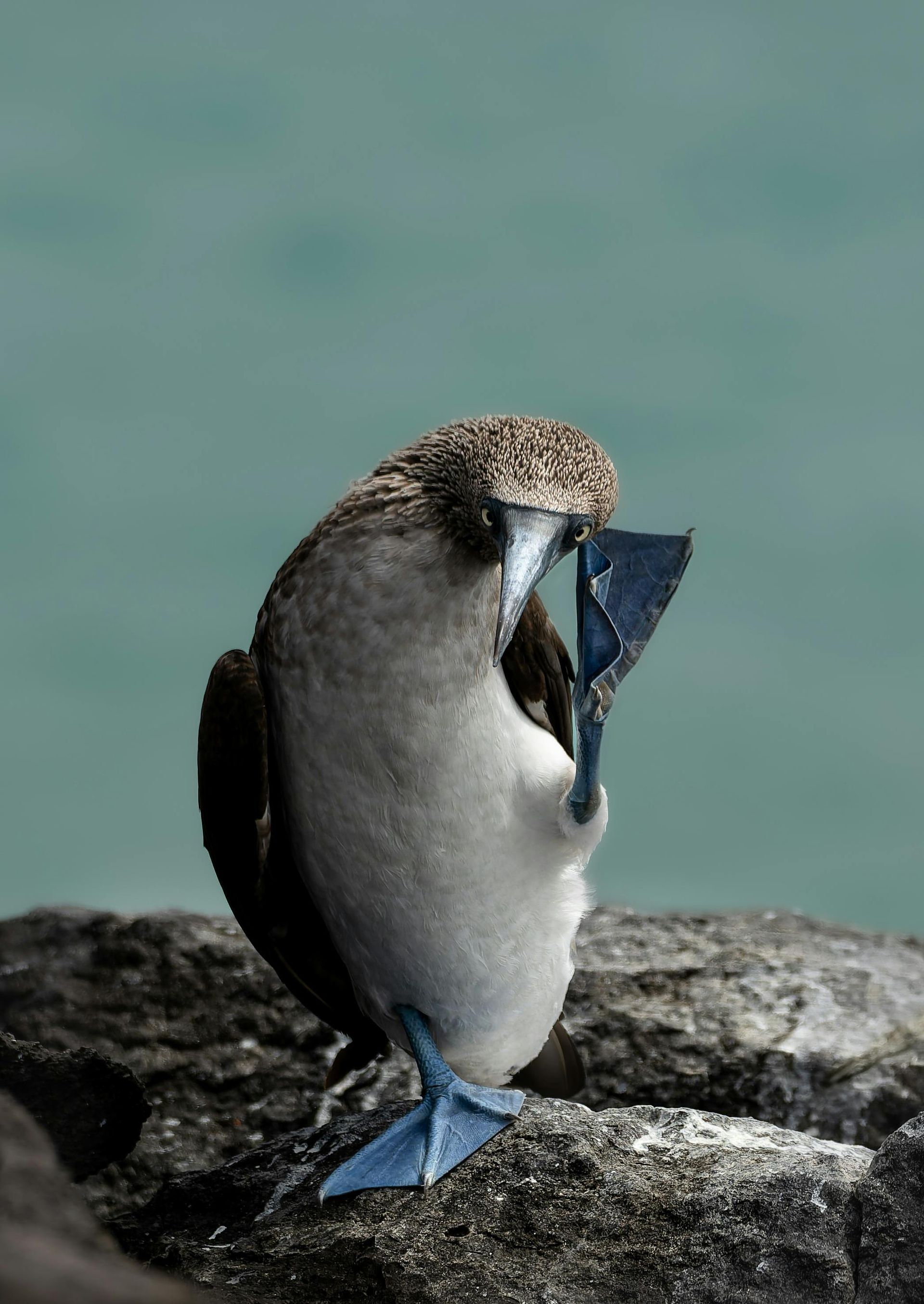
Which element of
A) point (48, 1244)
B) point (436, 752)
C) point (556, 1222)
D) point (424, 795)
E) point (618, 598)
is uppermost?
point (618, 598)

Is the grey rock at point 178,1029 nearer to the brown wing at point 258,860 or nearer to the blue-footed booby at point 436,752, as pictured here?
the brown wing at point 258,860

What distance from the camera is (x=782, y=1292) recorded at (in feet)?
9.09

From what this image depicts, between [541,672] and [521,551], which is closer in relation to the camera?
[521,551]

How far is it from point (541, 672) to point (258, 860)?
0.90 metres

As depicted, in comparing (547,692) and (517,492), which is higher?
(517,492)

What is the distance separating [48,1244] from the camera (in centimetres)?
140

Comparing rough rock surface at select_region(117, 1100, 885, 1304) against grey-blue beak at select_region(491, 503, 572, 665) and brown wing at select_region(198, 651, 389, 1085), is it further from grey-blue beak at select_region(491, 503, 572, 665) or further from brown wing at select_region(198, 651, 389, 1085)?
grey-blue beak at select_region(491, 503, 572, 665)

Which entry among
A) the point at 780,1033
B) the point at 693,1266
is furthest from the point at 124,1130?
the point at 780,1033

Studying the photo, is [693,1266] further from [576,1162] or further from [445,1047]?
[445,1047]

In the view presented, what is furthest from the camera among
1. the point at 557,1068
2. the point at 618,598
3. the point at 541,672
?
the point at 557,1068

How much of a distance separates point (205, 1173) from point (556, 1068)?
117 cm

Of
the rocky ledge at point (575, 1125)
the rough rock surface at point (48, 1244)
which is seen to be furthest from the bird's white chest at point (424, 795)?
the rough rock surface at point (48, 1244)

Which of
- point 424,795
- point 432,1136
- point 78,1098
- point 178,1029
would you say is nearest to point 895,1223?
point 432,1136

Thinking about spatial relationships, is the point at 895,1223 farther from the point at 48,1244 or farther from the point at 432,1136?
the point at 48,1244
